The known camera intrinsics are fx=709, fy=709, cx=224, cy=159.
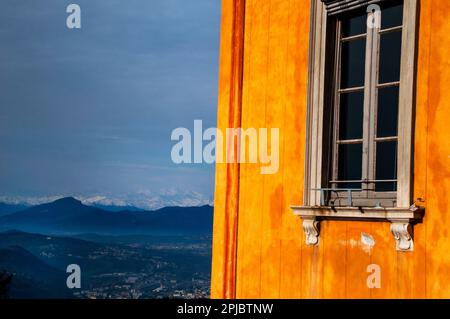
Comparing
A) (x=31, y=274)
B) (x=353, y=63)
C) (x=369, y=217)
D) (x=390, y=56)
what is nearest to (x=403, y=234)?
(x=369, y=217)

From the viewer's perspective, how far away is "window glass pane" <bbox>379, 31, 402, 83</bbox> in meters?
5.28

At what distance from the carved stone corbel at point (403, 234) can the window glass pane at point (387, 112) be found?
69cm

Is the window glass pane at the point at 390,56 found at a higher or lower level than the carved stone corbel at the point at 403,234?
higher

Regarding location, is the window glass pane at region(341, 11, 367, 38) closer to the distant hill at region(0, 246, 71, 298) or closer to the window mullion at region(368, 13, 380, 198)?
the window mullion at region(368, 13, 380, 198)

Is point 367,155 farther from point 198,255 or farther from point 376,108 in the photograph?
point 198,255

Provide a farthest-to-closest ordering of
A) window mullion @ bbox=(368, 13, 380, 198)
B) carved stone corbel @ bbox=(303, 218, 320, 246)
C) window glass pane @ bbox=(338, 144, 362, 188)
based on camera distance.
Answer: carved stone corbel @ bbox=(303, 218, 320, 246), window glass pane @ bbox=(338, 144, 362, 188), window mullion @ bbox=(368, 13, 380, 198)

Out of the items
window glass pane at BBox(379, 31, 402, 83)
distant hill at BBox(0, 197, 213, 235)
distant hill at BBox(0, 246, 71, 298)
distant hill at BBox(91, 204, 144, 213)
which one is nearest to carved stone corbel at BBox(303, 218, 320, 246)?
window glass pane at BBox(379, 31, 402, 83)

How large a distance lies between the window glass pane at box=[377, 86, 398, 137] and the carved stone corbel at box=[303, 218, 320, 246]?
945mm

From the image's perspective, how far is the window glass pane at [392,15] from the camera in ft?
17.5

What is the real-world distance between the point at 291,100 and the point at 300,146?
438 millimetres

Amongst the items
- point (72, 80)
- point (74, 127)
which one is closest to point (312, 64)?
point (74, 127)

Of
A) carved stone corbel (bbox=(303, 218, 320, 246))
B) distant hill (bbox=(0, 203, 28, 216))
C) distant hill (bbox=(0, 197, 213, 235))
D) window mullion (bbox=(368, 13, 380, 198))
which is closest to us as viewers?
window mullion (bbox=(368, 13, 380, 198))

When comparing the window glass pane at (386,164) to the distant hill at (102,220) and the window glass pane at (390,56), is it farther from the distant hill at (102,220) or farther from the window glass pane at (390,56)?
the distant hill at (102,220)

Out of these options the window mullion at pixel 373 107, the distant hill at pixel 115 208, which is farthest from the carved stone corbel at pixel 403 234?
the distant hill at pixel 115 208
